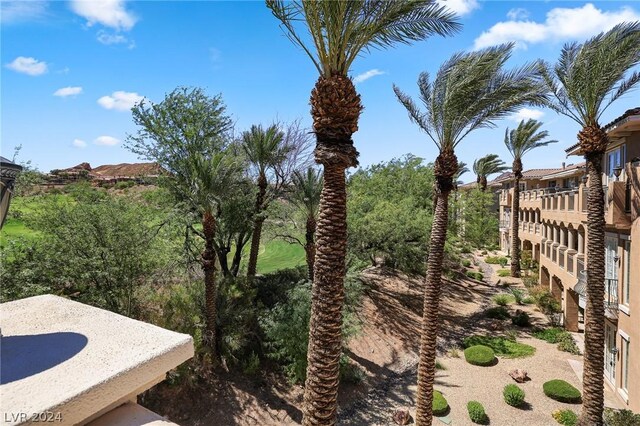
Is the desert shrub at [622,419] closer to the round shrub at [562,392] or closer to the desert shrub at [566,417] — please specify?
the desert shrub at [566,417]

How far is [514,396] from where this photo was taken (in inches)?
616

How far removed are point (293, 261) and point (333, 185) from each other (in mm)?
28778

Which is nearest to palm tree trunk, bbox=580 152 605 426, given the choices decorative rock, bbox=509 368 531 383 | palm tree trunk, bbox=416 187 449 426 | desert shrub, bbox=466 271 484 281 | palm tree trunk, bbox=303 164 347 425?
palm tree trunk, bbox=416 187 449 426

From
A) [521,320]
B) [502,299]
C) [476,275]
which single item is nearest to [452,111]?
[521,320]

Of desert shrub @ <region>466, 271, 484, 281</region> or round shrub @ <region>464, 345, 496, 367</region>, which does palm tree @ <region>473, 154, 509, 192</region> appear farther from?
round shrub @ <region>464, 345, 496, 367</region>

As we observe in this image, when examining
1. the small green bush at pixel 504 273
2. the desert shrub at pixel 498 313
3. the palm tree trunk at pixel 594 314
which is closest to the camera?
the palm tree trunk at pixel 594 314

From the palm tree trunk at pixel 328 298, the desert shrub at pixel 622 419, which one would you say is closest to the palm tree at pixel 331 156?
the palm tree trunk at pixel 328 298

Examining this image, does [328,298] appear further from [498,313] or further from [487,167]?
[487,167]

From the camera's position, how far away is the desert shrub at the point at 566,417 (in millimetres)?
14191

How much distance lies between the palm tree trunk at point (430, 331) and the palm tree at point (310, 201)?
9293mm

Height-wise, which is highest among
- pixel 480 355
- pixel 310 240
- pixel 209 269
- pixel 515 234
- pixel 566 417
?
pixel 310 240

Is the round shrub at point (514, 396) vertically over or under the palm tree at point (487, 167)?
under

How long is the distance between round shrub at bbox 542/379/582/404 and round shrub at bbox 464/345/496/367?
3012mm

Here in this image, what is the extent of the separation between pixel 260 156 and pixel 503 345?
16781mm
